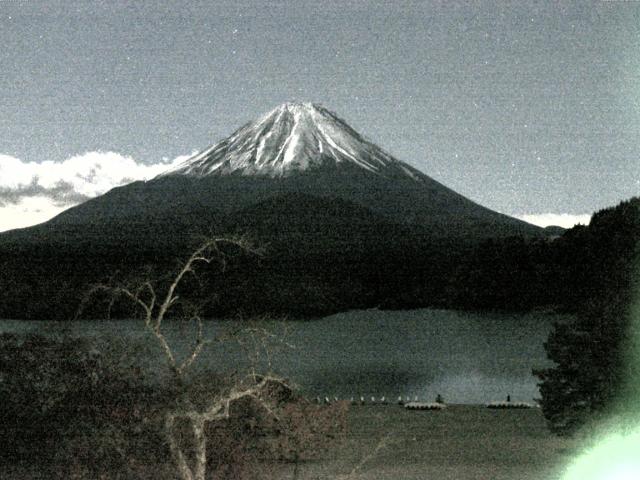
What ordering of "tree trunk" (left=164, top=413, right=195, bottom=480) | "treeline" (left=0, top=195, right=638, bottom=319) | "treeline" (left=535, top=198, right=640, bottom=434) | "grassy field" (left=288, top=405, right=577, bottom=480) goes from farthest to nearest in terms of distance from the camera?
"treeline" (left=0, top=195, right=638, bottom=319) < "grassy field" (left=288, top=405, right=577, bottom=480) < "treeline" (left=535, top=198, right=640, bottom=434) < "tree trunk" (left=164, top=413, right=195, bottom=480)

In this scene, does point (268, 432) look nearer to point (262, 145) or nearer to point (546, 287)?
point (546, 287)

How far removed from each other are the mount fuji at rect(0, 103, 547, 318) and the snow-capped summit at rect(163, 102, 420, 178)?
6.0 inches

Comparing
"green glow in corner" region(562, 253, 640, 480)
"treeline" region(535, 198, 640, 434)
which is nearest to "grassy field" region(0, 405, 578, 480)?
"green glow in corner" region(562, 253, 640, 480)

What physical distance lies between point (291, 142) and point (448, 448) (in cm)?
11853

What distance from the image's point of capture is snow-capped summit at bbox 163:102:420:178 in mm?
123312

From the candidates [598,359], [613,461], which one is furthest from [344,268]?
[613,461]

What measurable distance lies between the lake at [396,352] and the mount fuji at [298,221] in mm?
11419

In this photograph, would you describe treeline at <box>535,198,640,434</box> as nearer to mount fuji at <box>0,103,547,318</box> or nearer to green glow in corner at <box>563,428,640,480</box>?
green glow in corner at <box>563,428,640,480</box>

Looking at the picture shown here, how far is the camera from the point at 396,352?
55469 millimetres

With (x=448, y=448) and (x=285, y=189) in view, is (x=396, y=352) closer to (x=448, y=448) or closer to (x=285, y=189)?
(x=448, y=448)

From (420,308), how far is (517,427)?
79088 millimetres

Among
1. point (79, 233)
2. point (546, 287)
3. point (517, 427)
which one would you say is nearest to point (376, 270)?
point (546, 287)

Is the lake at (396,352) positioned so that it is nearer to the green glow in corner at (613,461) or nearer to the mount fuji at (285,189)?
the green glow in corner at (613,461)

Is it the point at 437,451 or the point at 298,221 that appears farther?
the point at 298,221
